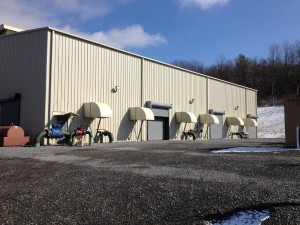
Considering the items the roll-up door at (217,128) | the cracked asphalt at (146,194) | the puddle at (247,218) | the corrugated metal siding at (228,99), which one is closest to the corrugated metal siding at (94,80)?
the roll-up door at (217,128)

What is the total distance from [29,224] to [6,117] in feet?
71.5

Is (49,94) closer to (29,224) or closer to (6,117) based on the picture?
(6,117)

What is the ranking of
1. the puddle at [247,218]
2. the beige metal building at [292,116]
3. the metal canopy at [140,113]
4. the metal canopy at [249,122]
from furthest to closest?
the metal canopy at [249,122], the metal canopy at [140,113], the beige metal building at [292,116], the puddle at [247,218]

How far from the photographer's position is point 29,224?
5.08 m

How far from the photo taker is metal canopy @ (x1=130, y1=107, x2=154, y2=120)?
27828mm

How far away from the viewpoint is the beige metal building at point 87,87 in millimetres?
22812

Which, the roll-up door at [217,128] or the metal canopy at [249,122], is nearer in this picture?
the roll-up door at [217,128]

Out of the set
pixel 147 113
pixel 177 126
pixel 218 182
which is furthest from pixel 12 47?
pixel 218 182

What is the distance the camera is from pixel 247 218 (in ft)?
16.3

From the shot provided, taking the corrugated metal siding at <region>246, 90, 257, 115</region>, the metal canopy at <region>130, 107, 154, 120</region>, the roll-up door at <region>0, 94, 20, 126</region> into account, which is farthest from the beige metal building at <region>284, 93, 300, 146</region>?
the corrugated metal siding at <region>246, 90, 257, 115</region>

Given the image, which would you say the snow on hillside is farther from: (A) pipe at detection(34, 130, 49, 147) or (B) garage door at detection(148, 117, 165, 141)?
(A) pipe at detection(34, 130, 49, 147)

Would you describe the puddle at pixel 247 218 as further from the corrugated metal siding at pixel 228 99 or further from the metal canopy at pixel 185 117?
the corrugated metal siding at pixel 228 99

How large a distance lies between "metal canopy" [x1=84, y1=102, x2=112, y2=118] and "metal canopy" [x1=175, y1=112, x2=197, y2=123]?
1058 cm

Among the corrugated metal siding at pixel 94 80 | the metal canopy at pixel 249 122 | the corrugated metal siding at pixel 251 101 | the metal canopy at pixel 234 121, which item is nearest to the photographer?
the corrugated metal siding at pixel 94 80
